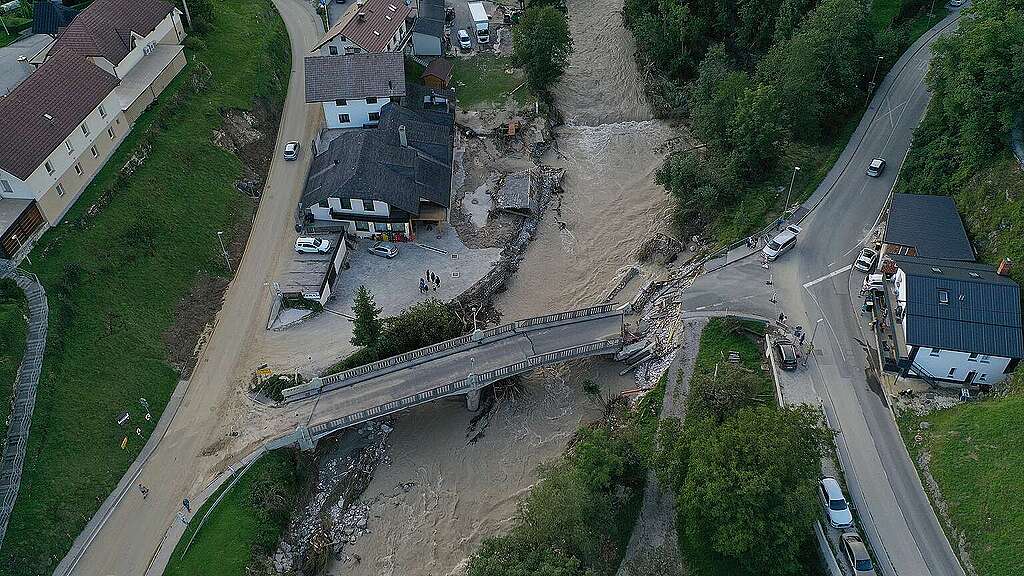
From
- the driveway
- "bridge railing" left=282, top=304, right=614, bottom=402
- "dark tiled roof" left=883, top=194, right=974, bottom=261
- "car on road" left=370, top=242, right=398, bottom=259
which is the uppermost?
"dark tiled roof" left=883, top=194, right=974, bottom=261

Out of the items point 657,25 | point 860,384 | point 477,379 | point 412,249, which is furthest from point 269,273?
point 657,25

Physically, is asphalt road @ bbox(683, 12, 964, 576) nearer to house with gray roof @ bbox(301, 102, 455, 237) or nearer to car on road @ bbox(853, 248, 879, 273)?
car on road @ bbox(853, 248, 879, 273)

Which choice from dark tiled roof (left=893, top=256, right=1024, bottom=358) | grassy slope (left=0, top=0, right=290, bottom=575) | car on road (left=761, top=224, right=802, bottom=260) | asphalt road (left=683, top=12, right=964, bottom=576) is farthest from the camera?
car on road (left=761, top=224, right=802, bottom=260)

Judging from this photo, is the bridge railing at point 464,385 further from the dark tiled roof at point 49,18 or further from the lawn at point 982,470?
the dark tiled roof at point 49,18

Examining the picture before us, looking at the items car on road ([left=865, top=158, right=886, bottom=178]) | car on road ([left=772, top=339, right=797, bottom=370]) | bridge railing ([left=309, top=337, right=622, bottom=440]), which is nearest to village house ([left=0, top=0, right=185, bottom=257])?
bridge railing ([left=309, top=337, right=622, bottom=440])

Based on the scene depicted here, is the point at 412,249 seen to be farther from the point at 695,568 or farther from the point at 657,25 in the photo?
the point at 657,25

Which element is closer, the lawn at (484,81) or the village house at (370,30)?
the village house at (370,30)

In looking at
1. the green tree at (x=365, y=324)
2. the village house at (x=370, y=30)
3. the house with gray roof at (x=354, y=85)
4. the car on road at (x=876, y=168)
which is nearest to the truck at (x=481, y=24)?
the village house at (x=370, y=30)

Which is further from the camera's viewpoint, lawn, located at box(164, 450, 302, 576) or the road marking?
the road marking
